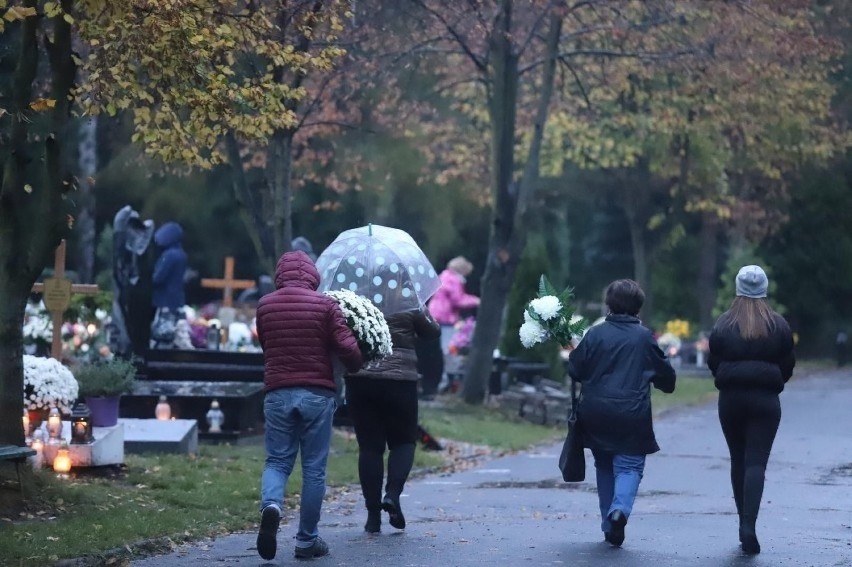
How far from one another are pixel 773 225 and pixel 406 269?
33553 mm

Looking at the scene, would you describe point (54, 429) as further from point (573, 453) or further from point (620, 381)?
point (620, 381)

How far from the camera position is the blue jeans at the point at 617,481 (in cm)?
1035

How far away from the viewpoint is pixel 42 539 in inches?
392

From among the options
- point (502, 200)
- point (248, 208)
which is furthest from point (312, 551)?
point (502, 200)

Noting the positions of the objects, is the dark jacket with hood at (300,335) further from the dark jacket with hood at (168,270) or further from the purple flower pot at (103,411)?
the dark jacket with hood at (168,270)

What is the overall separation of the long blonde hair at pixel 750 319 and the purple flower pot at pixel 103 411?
6.23 metres

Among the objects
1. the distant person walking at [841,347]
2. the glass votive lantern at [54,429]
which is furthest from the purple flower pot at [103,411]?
the distant person walking at [841,347]

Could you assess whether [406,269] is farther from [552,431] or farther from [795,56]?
[795,56]

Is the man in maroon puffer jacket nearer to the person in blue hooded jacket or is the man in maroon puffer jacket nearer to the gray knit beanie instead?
the gray knit beanie

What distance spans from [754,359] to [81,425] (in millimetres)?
5580

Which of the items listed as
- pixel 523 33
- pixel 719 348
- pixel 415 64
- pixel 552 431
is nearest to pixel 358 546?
pixel 719 348

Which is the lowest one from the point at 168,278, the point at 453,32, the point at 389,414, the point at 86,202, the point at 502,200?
the point at 389,414

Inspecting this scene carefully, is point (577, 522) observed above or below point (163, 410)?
below

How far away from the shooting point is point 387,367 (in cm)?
1104
